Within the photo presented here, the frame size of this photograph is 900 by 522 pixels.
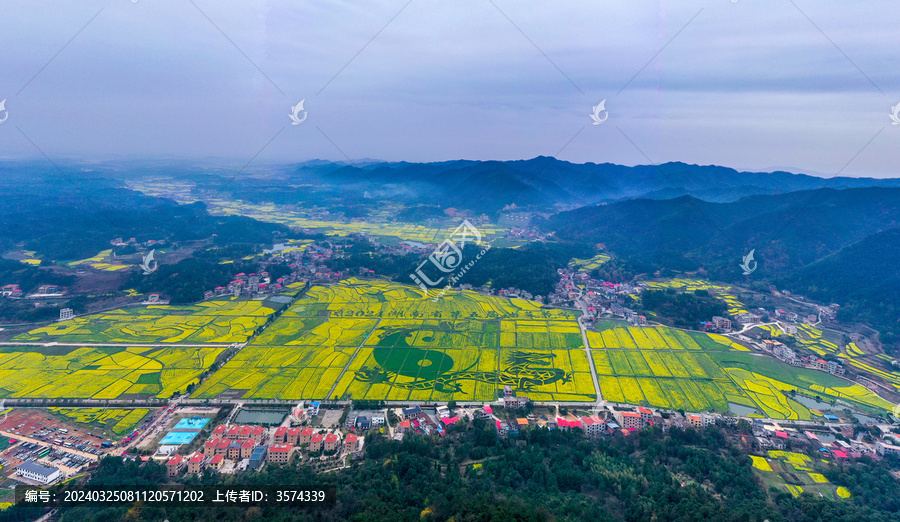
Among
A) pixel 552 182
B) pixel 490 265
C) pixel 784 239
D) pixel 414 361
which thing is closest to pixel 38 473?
pixel 414 361

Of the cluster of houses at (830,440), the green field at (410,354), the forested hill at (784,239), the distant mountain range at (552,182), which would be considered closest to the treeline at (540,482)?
the cluster of houses at (830,440)

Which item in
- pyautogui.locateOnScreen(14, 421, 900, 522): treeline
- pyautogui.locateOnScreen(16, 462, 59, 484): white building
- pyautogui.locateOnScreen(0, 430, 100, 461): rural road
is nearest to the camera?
pyautogui.locateOnScreen(14, 421, 900, 522): treeline

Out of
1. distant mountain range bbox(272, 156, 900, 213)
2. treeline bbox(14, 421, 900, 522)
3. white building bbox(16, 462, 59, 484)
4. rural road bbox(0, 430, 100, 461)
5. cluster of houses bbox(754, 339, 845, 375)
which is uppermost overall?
distant mountain range bbox(272, 156, 900, 213)

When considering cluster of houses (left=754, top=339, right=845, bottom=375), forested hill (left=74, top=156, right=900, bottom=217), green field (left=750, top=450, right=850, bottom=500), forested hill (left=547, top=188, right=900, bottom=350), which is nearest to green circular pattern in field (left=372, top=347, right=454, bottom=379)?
green field (left=750, top=450, right=850, bottom=500)

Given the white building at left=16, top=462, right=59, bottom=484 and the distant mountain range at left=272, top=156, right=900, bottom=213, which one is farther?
the distant mountain range at left=272, top=156, right=900, bottom=213

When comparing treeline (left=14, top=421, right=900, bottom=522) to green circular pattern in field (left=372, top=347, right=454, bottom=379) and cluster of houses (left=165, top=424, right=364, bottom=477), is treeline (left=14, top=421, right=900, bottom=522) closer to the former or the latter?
cluster of houses (left=165, top=424, right=364, bottom=477)

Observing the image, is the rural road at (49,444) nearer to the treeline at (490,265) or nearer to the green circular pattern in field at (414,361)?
Result: the green circular pattern in field at (414,361)

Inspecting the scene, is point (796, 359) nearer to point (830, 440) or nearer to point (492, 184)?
point (830, 440)

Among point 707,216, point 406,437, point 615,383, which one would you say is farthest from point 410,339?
point 707,216
